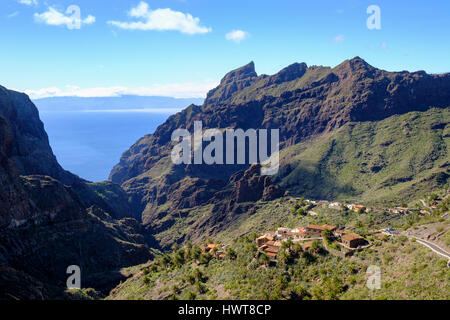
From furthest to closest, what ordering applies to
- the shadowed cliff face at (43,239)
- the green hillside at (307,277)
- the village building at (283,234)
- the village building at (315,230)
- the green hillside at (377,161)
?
the green hillside at (377,161) < the village building at (283,234) < the village building at (315,230) < the shadowed cliff face at (43,239) < the green hillside at (307,277)

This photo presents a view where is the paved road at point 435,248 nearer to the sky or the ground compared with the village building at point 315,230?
nearer to the sky

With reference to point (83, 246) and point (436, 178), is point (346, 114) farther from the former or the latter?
point (83, 246)

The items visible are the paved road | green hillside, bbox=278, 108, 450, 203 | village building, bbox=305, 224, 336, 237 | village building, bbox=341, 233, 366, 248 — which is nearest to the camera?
the paved road

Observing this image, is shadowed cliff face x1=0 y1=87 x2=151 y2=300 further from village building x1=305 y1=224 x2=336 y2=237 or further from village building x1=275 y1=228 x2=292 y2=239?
village building x1=305 y1=224 x2=336 y2=237

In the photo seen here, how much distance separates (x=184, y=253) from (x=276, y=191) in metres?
65.8

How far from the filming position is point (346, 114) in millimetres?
188875

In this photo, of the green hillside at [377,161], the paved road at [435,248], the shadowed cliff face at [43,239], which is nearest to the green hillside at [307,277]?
the paved road at [435,248]

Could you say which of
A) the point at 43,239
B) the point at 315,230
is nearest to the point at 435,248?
the point at 315,230

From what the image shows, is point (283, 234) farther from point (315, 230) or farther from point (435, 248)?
point (435, 248)

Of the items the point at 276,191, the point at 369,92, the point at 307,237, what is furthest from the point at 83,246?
the point at 369,92

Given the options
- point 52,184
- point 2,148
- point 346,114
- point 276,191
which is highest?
point 346,114

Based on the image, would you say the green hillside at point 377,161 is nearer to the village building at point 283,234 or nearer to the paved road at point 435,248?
the village building at point 283,234

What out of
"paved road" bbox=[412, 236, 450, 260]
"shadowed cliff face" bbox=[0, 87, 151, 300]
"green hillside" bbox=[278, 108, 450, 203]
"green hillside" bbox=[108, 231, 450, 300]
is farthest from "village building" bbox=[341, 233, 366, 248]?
"green hillside" bbox=[278, 108, 450, 203]

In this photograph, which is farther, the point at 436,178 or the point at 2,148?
the point at 436,178
